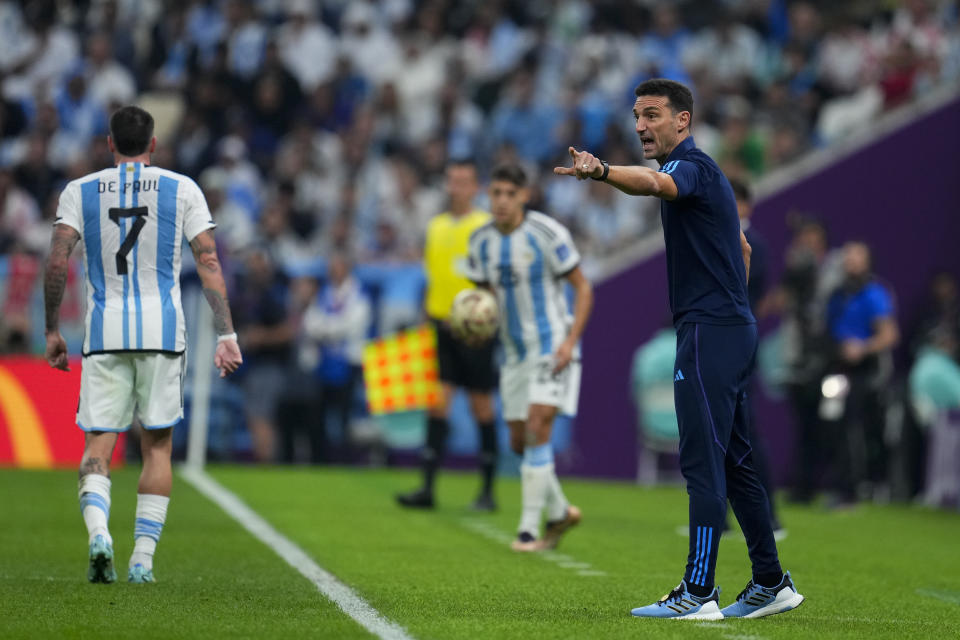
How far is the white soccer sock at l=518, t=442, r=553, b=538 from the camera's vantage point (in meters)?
9.79

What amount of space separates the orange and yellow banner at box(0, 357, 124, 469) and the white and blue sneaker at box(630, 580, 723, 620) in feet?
33.3

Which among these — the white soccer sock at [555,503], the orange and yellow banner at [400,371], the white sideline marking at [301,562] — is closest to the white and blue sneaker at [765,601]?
the white sideline marking at [301,562]

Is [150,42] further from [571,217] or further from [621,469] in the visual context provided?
[621,469]

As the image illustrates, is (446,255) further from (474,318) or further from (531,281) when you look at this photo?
(474,318)

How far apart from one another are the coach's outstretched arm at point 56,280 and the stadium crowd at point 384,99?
9599mm

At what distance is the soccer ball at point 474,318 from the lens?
32.1 feet

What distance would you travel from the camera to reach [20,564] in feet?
27.3

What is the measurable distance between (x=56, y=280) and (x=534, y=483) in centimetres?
347

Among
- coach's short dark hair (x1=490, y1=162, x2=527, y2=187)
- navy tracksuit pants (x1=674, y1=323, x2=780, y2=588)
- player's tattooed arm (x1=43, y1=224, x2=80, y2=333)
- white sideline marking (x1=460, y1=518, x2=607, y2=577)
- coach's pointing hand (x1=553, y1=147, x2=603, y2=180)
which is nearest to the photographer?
coach's pointing hand (x1=553, y1=147, x2=603, y2=180)

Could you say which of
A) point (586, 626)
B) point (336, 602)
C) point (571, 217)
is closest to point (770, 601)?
point (586, 626)

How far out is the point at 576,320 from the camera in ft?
32.3

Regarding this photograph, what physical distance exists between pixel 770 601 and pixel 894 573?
2775 millimetres

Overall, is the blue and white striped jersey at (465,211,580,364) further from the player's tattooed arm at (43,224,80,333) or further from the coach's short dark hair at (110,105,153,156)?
the player's tattooed arm at (43,224,80,333)

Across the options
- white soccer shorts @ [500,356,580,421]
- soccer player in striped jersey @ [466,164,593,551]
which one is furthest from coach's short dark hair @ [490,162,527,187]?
white soccer shorts @ [500,356,580,421]
